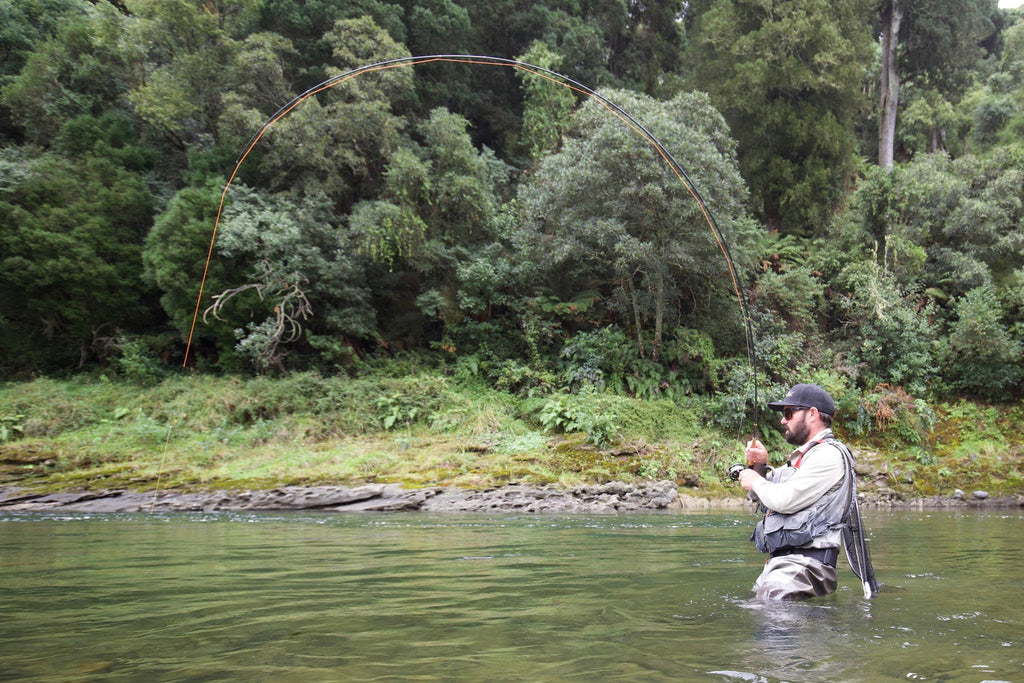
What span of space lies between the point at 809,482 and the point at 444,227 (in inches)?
Result: 606

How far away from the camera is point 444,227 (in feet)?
61.2

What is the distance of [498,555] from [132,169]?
59.1ft

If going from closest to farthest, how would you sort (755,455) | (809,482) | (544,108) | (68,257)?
(809,482) → (755,455) → (68,257) → (544,108)

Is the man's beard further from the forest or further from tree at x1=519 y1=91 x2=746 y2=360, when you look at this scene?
tree at x1=519 y1=91 x2=746 y2=360

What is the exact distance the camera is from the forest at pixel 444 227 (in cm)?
1638

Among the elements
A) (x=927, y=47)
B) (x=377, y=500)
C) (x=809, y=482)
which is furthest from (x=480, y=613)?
(x=927, y=47)

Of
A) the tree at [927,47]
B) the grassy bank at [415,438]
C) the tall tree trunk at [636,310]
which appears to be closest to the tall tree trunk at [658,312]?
the tall tree trunk at [636,310]

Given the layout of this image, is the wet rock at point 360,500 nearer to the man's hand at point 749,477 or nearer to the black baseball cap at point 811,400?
the man's hand at point 749,477

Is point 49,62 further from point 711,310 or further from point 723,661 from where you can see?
point 723,661

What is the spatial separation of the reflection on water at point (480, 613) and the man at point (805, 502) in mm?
196

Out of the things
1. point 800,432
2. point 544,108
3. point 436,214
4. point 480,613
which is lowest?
point 480,613

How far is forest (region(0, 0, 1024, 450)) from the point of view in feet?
53.7

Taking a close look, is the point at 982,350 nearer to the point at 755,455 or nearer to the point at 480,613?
the point at 755,455

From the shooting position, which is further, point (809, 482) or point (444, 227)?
point (444, 227)
